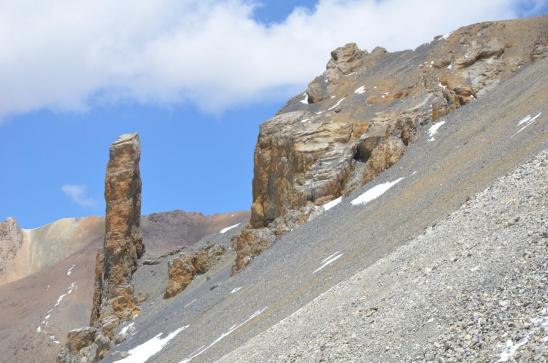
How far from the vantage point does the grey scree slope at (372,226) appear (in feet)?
101

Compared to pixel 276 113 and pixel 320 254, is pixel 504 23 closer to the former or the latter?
pixel 276 113

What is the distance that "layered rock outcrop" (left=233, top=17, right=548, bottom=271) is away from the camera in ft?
176

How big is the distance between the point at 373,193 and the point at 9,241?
450 ft

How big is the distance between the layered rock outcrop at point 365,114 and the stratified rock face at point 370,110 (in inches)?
2.9

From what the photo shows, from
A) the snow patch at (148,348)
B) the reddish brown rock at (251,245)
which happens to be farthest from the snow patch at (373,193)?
the snow patch at (148,348)

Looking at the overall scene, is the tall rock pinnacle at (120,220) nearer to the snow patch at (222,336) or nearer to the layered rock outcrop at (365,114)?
the layered rock outcrop at (365,114)

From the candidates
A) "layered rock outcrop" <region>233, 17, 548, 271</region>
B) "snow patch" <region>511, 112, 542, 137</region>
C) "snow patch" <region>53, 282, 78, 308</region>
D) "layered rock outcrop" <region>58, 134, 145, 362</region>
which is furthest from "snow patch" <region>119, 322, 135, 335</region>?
"snow patch" <region>53, 282, 78, 308</region>

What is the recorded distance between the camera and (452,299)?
706 inches

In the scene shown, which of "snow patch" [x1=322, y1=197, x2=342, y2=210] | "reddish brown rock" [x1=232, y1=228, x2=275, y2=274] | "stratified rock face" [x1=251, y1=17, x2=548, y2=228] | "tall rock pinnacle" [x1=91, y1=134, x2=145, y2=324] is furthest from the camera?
"tall rock pinnacle" [x1=91, y1=134, x2=145, y2=324]

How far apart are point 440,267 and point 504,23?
1719 inches

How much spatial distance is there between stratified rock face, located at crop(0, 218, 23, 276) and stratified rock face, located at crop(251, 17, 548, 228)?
366 feet

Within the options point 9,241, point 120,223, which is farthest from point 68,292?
point 120,223

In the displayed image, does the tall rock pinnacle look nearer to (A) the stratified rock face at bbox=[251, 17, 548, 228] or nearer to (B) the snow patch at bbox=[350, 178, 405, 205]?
(A) the stratified rock face at bbox=[251, 17, 548, 228]

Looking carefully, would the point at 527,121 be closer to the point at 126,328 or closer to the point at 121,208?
the point at 126,328
